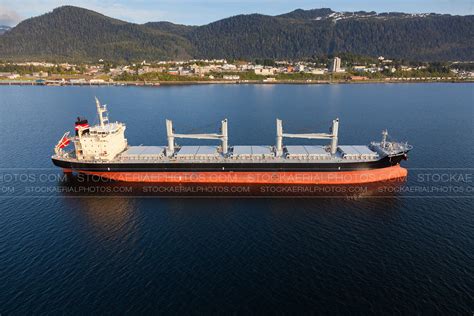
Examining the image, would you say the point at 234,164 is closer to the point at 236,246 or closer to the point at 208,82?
the point at 236,246

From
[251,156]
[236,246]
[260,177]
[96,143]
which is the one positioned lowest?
[236,246]

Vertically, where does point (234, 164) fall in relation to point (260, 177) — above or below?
above

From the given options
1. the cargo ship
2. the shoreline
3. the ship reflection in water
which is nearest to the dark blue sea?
the ship reflection in water

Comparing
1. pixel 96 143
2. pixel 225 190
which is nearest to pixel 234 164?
pixel 225 190

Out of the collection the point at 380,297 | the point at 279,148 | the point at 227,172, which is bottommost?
the point at 380,297

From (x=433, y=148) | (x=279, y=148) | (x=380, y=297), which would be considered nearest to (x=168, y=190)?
(x=279, y=148)

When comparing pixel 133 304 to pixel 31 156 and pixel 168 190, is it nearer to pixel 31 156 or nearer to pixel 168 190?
pixel 168 190

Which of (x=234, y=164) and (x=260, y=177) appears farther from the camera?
(x=260, y=177)
